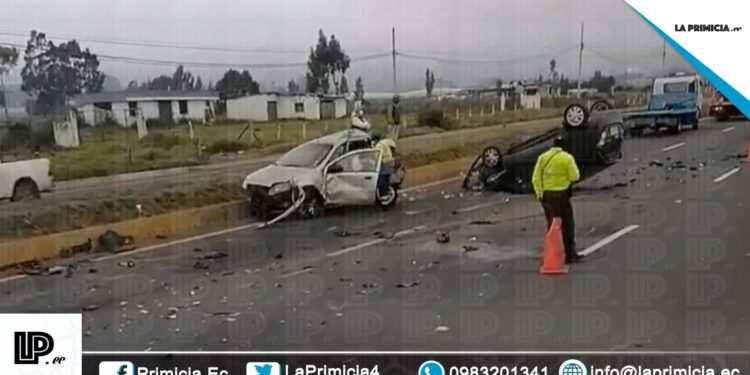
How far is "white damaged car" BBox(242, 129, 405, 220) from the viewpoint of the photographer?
3.25m

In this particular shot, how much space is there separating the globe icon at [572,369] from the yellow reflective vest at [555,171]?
0.70 metres

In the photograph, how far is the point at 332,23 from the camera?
318 centimetres

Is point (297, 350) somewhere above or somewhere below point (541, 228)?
below

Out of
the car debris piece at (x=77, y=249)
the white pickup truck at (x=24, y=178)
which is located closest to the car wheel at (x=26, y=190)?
the white pickup truck at (x=24, y=178)

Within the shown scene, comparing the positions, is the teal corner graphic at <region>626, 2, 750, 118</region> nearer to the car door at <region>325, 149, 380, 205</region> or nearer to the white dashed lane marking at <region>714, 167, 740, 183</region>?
the white dashed lane marking at <region>714, 167, 740, 183</region>

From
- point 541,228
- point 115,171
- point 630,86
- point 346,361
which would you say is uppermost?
point 630,86

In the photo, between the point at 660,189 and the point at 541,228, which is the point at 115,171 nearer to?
the point at 541,228

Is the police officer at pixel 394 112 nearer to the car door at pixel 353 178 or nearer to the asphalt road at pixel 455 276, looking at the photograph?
the car door at pixel 353 178

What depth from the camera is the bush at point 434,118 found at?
320 centimetres

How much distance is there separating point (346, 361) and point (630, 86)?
1528mm

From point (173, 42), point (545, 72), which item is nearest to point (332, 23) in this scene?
point (173, 42)

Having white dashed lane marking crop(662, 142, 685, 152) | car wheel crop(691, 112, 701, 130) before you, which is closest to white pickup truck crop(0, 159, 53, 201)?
white dashed lane marking crop(662, 142, 685, 152)

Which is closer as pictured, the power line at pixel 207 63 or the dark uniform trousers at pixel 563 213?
the power line at pixel 207 63

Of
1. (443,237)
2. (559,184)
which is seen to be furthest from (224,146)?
(559,184)
